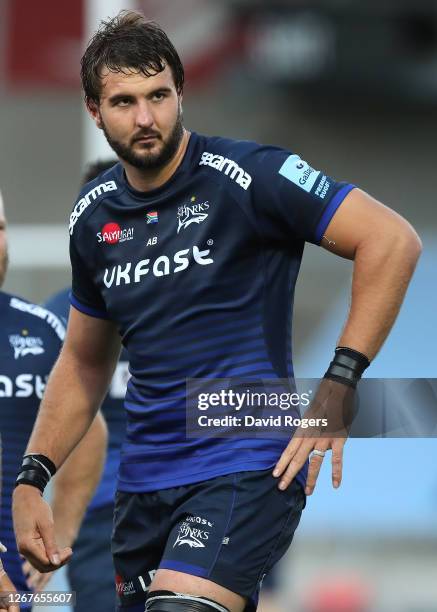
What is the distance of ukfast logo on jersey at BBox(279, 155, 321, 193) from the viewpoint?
3.80 metres

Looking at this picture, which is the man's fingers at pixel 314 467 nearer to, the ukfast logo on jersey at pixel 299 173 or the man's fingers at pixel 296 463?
the man's fingers at pixel 296 463

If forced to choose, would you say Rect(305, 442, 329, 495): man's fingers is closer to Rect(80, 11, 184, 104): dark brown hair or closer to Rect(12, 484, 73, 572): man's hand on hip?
Rect(12, 484, 73, 572): man's hand on hip

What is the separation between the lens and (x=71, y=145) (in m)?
18.6

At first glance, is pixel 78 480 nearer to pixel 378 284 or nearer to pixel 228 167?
pixel 228 167

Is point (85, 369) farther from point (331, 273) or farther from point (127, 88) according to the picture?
point (331, 273)

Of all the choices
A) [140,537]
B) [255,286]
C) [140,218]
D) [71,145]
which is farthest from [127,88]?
[71,145]

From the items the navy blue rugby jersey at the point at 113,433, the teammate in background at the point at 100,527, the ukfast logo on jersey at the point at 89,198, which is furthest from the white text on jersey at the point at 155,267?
the navy blue rugby jersey at the point at 113,433

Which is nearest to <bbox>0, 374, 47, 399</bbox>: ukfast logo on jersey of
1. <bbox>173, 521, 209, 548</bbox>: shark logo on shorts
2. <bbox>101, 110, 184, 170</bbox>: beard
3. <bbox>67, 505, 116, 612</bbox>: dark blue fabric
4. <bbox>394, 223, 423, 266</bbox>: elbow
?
<bbox>67, 505, 116, 612</bbox>: dark blue fabric

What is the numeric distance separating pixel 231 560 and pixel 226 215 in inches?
37.6

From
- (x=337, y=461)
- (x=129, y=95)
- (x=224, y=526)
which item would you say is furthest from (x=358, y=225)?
(x=224, y=526)

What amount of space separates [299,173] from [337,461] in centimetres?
80

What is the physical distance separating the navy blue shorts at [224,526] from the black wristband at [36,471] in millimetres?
314

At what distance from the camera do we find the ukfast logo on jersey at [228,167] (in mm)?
3887

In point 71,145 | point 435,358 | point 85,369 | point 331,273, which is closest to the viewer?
point 85,369
